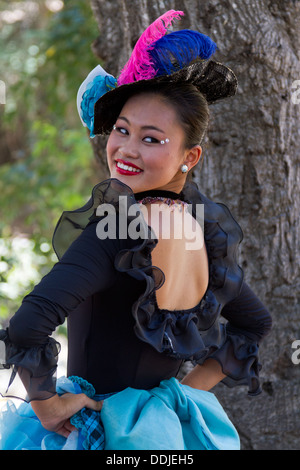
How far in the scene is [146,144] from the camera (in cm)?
170

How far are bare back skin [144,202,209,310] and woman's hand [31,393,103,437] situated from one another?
33 cm

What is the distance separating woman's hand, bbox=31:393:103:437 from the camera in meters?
1.57

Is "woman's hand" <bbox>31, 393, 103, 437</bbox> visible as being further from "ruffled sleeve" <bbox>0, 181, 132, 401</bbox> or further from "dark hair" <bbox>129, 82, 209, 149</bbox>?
"dark hair" <bbox>129, 82, 209, 149</bbox>

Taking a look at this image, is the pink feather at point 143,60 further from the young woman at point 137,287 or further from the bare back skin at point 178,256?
the bare back skin at point 178,256

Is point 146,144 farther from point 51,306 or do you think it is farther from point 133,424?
point 133,424

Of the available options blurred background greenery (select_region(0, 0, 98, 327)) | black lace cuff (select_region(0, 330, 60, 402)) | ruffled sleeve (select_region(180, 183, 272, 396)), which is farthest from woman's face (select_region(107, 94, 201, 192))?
blurred background greenery (select_region(0, 0, 98, 327))

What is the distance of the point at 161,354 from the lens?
1.76 meters

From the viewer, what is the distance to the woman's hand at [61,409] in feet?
5.14

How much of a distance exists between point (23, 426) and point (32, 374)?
0.98 feet

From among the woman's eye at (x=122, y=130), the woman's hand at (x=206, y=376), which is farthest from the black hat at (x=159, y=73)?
the woman's hand at (x=206, y=376)

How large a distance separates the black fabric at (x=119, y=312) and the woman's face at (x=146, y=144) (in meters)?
0.11

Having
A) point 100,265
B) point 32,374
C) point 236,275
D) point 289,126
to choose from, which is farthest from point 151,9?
point 32,374
